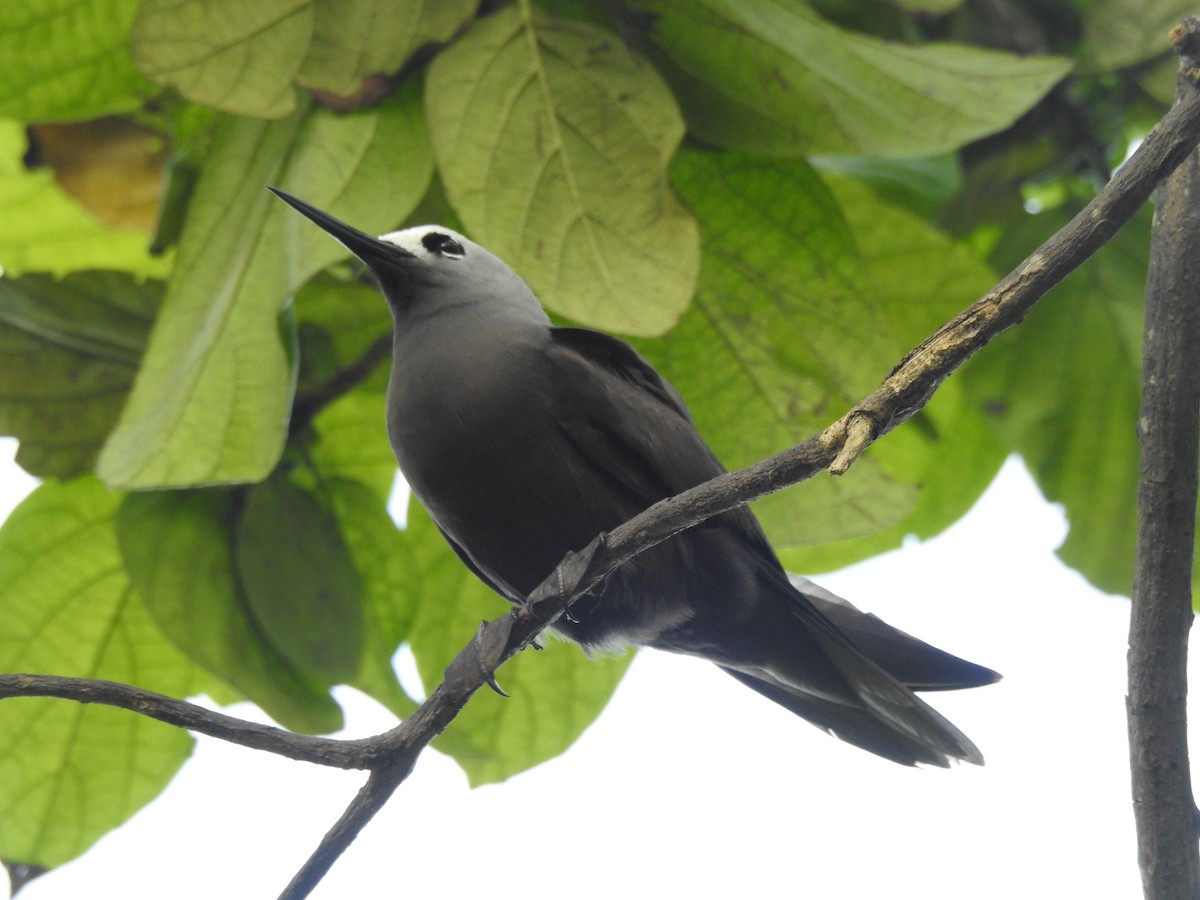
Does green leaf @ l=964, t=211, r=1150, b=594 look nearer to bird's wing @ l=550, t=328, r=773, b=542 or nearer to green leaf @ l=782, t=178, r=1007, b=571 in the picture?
green leaf @ l=782, t=178, r=1007, b=571

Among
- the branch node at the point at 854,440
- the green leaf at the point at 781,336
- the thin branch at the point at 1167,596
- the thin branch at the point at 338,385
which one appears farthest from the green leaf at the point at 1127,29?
the branch node at the point at 854,440

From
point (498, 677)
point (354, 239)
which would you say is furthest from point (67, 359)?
point (498, 677)

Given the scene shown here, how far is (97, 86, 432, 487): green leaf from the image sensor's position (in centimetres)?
195

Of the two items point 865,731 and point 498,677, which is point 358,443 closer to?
point 498,677

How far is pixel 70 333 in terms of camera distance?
2242mm

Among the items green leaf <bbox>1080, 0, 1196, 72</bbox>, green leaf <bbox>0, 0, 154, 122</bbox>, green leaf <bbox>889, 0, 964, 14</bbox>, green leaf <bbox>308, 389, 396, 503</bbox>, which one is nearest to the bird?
green leaf <bbox>308, 389, 396, 503</bbox>

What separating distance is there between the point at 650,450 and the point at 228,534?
Answer: 778 millimetres

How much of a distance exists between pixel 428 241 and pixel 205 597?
0.81 metres

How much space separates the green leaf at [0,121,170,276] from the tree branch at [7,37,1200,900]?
1488 millimetres

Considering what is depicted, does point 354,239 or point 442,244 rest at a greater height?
point 354,239

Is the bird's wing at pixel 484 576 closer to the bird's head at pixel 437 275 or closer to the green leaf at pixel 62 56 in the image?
the bird's head at pixel 437 275

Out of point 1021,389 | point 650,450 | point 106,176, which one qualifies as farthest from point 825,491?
point 106,176

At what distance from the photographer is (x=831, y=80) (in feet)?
6.75

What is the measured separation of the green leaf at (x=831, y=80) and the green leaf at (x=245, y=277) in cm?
48
